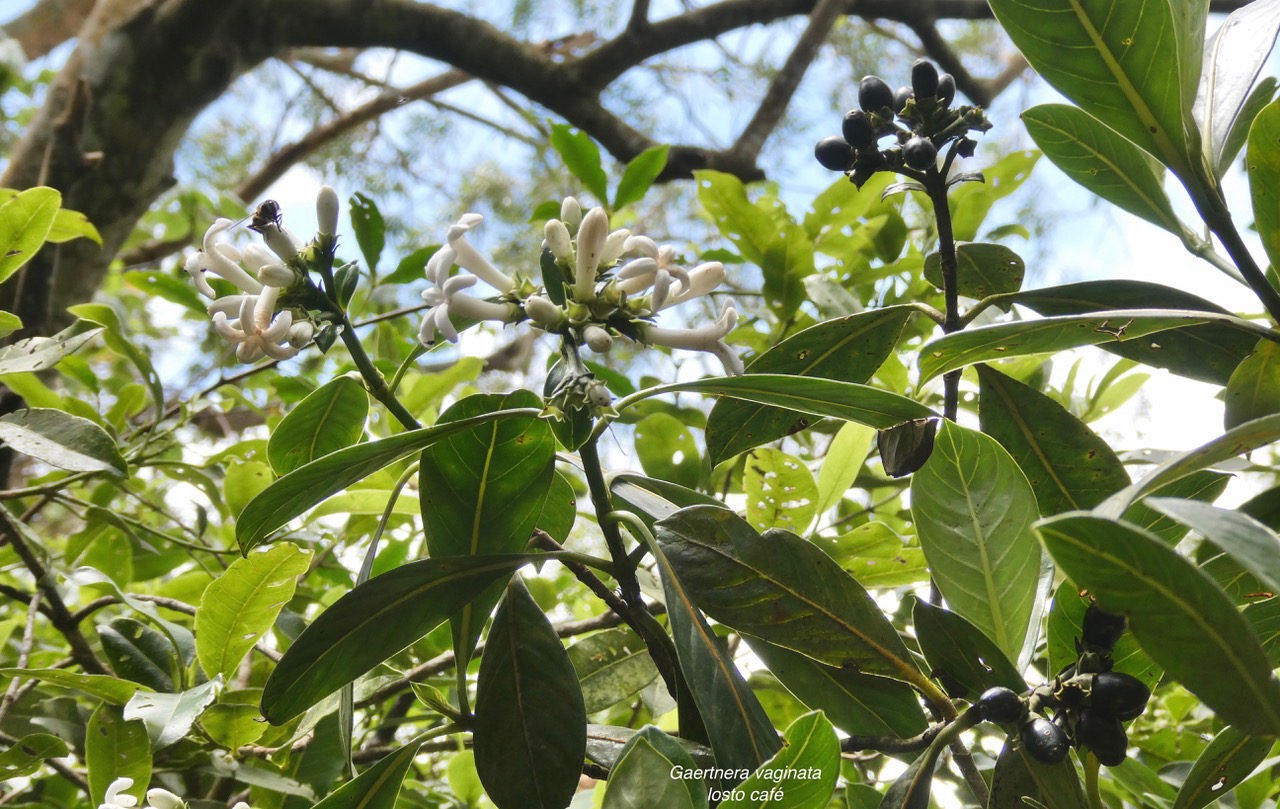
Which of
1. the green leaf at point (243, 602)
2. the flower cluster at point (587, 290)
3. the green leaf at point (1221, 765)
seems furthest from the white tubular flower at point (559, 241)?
the green leaf at point (1221, 765)

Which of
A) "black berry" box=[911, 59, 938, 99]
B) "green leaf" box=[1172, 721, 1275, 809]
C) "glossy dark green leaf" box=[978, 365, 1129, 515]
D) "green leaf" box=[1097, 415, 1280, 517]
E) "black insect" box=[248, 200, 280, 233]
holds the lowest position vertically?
"green leaf" box=[1172, 721, 1275, 809]

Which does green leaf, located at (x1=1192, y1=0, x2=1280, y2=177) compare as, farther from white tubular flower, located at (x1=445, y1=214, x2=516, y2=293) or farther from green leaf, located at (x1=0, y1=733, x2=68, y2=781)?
green leaf, located at (x1=0, y1=733, x2=68, y2=781)

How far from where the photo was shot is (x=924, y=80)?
27.5 inches

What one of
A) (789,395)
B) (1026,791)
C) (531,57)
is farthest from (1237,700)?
(531,57)

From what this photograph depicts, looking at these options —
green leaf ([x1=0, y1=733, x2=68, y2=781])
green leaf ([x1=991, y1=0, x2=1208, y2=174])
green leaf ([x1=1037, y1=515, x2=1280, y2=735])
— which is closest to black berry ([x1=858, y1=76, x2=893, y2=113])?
green leaf ([x1=991, y1=0, x2=1208, y2=174])

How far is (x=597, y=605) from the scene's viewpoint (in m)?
1.39

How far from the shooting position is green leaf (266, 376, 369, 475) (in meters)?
0.76

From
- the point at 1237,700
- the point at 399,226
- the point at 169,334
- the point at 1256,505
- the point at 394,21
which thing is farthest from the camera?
the point at 399,226

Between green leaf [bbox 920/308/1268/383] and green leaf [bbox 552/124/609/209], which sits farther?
green leaf [bbox 552/124/609/209]

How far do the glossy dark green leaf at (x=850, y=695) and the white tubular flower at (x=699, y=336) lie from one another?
0.22 metres

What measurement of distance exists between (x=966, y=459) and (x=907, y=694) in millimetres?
166

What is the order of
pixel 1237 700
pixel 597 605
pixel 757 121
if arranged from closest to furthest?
pixel 1237 700, pixel 597 605, pixel 757 121

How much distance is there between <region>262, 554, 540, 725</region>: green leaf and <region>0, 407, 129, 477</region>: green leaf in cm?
31

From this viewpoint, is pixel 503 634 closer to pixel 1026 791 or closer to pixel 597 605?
pixel 1026 791
